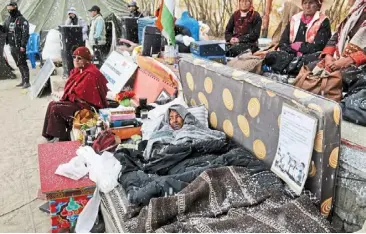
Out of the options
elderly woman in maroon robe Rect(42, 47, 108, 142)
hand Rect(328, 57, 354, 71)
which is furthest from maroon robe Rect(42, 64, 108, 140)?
hand Rect(328, 57, 354, 71)

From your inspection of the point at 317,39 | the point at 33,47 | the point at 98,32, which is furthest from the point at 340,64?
the point at 33,47

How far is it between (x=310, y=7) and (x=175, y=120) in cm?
241

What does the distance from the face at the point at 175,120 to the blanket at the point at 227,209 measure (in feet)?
3.43

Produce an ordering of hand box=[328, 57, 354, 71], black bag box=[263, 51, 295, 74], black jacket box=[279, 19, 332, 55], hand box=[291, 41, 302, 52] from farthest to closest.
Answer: hand box=[291, 41, 302, 52] < black jacket box=[279, 19, 332, 55] < black bag box=[263, 51, 295, 74] < hand box=[328, 57, 354, 71]

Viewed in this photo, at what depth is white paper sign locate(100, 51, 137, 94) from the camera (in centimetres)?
654

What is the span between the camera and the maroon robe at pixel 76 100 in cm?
495

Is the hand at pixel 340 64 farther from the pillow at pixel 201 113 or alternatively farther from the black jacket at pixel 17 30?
the black jacket at pixel 17 30

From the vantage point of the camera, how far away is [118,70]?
7020 millimetres

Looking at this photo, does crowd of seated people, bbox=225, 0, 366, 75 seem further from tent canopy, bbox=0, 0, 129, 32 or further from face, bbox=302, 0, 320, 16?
tent canopy, bbox=0, 0, 129, 32

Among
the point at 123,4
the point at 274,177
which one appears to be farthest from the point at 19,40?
the point at 274,177

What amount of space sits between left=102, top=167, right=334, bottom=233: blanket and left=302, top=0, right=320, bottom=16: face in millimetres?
2820

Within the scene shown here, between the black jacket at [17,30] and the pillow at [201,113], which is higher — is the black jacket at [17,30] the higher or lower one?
the higher one

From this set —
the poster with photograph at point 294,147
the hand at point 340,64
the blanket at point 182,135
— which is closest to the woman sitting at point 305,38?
the hand at point 340,64

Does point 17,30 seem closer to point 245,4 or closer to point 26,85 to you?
point 26,85
